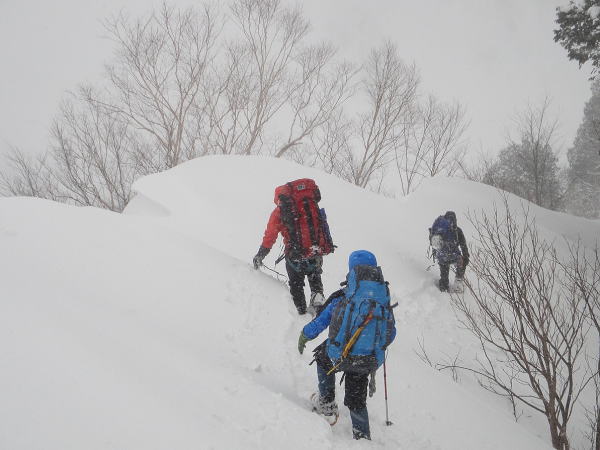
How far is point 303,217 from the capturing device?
4.03m

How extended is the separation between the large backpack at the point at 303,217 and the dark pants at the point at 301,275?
0.66 feet

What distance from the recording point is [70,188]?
609 inches

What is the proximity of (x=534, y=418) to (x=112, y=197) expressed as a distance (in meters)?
17.5

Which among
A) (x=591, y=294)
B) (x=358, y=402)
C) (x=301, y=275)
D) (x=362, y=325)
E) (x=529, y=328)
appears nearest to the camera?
(x=362, y=325)

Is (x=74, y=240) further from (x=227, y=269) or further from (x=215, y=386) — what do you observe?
(x=215, y=386)

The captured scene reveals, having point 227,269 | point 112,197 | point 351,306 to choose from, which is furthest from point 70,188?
point 351,306

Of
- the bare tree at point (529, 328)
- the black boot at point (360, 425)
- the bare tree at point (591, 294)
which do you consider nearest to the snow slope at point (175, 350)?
the black boot at point (360, 425)

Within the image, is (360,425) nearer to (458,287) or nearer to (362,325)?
(362,325)

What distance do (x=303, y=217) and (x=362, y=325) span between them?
5.99ft

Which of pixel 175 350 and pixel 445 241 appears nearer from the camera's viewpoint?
pixel 175 350

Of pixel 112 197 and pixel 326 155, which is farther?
pixel 326 155

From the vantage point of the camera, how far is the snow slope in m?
1.91

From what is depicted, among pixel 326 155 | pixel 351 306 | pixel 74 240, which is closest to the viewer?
pixel 351 306

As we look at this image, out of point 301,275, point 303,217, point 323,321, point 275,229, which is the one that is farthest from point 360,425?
point 275,229
